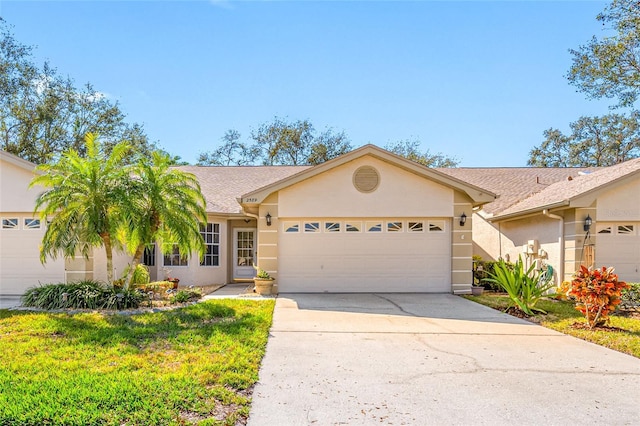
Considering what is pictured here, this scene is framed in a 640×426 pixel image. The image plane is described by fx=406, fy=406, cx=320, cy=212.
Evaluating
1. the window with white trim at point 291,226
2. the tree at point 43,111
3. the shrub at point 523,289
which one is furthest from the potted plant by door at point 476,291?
the tree at point 43,111

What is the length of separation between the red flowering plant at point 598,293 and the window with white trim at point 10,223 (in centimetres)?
1411

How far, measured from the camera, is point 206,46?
1407cm

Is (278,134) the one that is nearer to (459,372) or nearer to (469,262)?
(469,262)

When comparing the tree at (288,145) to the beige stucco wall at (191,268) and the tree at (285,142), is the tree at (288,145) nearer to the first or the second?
the tree at (285,142)

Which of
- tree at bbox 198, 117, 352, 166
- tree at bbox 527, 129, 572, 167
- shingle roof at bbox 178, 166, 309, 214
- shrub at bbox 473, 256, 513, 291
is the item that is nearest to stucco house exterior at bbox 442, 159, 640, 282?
shrub at bbox 473, 256, 513, 291

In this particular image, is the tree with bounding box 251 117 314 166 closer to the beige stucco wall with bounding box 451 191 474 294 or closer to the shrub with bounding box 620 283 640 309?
the beige stucco wall with bounding box 451 191 474 294

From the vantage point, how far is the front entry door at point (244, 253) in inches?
609

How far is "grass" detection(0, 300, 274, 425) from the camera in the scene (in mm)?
3795

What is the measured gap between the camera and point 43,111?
25312 mm

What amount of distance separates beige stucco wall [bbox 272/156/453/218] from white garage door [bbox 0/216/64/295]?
6.74 meters

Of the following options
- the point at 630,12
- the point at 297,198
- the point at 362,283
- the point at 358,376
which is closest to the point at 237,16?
the point at 297,198

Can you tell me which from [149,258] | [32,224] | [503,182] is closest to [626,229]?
[503,182]

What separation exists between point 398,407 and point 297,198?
8.64 m

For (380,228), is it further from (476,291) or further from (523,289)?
(523,289)
